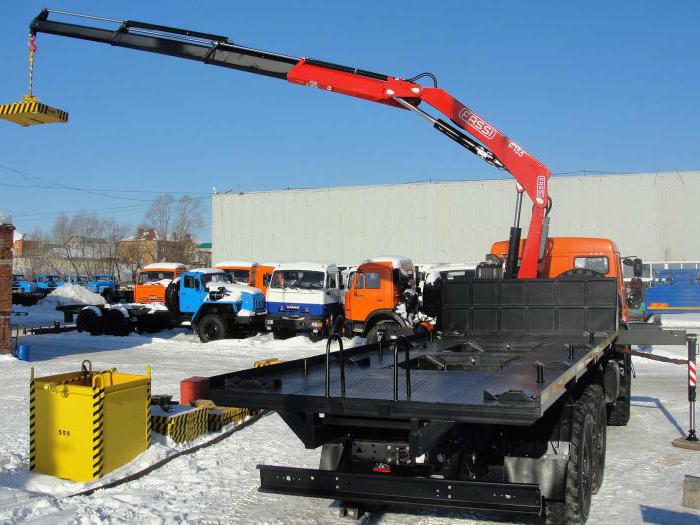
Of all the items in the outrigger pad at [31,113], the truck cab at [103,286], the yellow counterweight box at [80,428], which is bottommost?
the yellow counterweight box at [80,428]

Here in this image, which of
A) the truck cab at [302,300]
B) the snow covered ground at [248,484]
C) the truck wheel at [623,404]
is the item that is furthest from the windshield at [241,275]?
the truck wheel at [623,404]

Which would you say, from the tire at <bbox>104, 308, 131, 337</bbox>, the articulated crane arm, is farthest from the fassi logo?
the tire at <bbox>104, 308, 131, 337</bbox>

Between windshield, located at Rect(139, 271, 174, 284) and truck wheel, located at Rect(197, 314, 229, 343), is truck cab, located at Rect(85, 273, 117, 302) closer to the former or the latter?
windshield, located at Rect(139, 271, 174, 284)

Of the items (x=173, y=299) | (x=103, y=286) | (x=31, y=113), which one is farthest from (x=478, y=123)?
(x=103, y=286)

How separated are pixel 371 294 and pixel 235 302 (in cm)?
489

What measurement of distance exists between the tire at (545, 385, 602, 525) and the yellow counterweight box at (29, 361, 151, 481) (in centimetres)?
456

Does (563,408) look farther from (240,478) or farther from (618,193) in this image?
(618,193)

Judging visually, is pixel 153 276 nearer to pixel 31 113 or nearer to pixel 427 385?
pixel 31 113

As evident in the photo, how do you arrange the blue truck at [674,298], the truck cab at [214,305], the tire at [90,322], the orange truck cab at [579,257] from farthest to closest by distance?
the blue truck at [674,298] < the tire at [90,322] < the truck cab at [214,305] < the orange truck cab at [579,257]

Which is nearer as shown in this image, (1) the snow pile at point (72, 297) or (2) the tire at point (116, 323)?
(2) the tire at point (116, 323)

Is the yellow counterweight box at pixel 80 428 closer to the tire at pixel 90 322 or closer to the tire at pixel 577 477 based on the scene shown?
the tire at pixel 577 477

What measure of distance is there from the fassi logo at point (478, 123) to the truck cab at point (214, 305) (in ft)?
39.4

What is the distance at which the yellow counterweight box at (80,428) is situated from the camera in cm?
729

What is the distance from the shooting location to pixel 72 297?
3988cm
